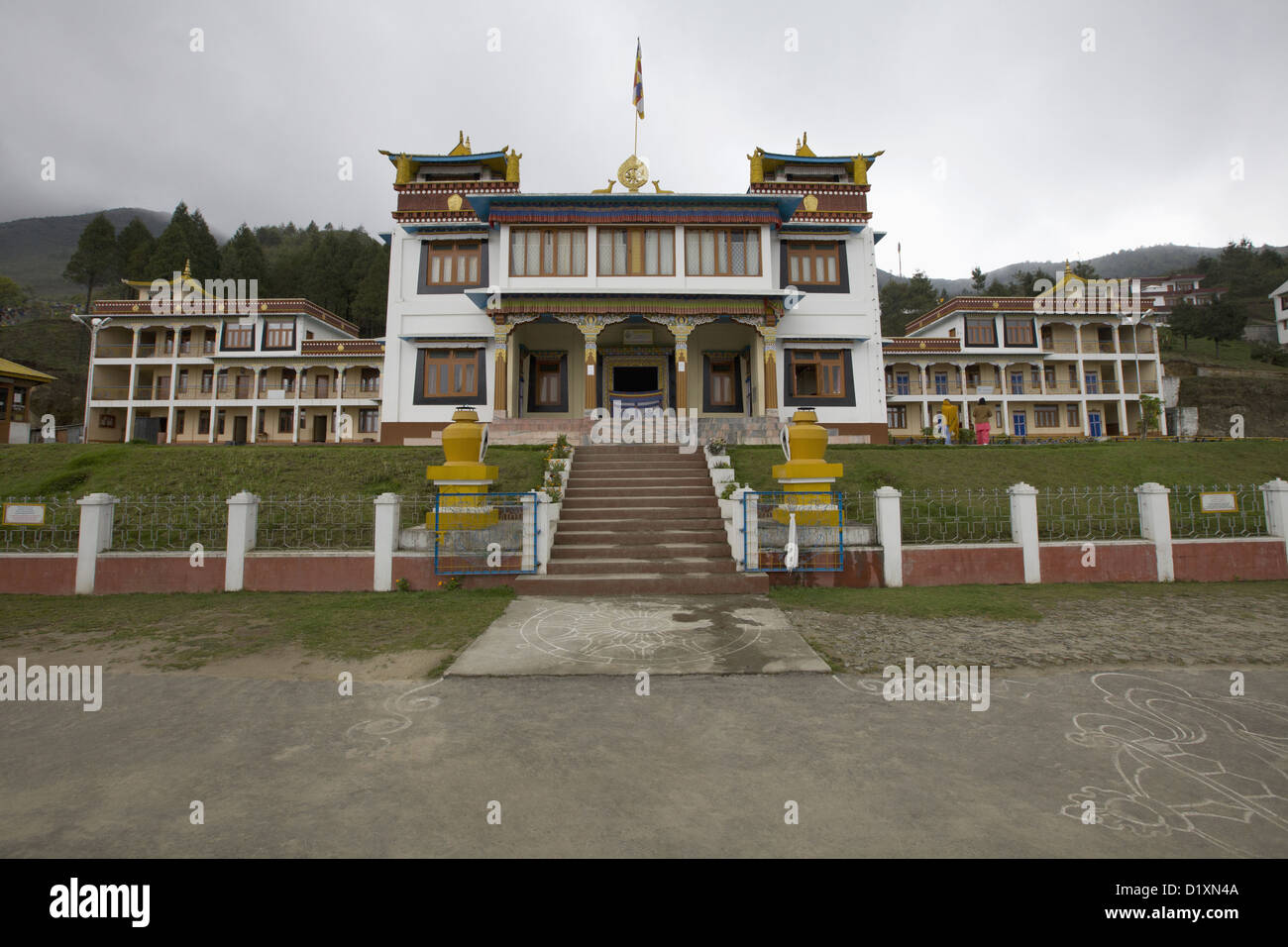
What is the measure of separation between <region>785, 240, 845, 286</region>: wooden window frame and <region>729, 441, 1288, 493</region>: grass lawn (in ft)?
24.6

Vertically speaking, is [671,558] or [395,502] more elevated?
[395,502]

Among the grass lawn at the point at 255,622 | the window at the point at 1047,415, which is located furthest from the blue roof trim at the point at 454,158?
the window at the point at 1047,415

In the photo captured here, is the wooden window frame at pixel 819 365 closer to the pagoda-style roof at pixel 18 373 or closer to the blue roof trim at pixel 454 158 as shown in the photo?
the blue roof trim at pixel 454 158

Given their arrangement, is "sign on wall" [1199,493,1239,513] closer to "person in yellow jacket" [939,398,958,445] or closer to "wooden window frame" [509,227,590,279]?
"person in yellow jacket" [939,398,958,445]

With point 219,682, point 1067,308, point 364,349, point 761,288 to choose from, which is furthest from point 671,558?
point 1067,308

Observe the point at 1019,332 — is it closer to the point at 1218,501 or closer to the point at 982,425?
the point at 982,425

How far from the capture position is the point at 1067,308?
130 ft

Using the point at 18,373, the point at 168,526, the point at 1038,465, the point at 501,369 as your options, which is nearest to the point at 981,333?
the point at 1038,465

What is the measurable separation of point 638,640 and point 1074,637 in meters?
4.54

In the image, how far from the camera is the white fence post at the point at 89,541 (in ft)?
29.6

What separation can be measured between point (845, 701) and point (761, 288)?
57.2ft

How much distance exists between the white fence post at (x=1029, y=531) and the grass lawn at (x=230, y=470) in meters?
8.74

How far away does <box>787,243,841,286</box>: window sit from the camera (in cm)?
2170
